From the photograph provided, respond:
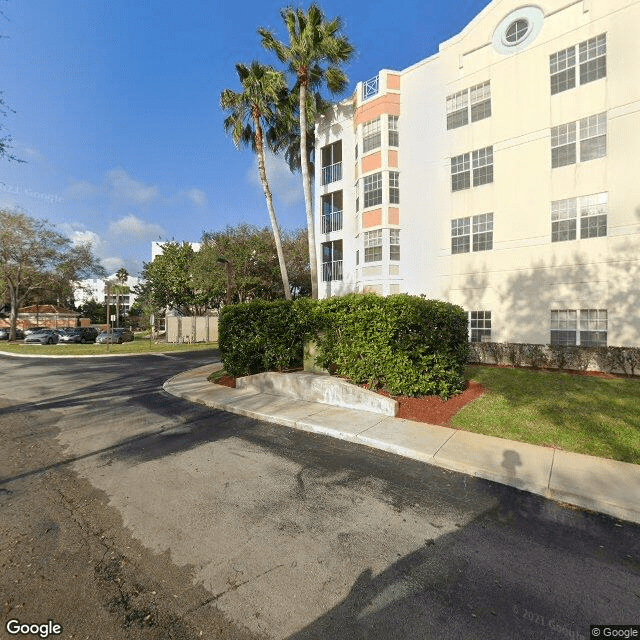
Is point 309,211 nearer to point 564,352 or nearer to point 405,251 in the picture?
Answer: point 405,251

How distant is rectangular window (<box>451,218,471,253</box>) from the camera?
17.1 meters

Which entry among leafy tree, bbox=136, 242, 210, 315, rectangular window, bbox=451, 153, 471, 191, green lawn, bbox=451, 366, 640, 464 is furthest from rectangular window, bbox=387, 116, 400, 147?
leafy tree, bbox=136, 242, 210, 315

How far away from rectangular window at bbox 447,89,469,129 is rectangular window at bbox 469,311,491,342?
9.84 m

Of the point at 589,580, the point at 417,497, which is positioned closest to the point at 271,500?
the point at 417,497

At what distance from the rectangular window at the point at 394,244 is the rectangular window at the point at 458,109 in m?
5.94

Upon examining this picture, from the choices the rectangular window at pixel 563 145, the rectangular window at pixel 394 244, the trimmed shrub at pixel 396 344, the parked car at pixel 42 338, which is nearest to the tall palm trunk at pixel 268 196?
the rectangular window at pixel 394 244

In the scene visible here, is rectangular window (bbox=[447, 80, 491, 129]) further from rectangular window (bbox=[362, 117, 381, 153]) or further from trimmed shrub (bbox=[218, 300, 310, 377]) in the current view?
trimmed shrub (bbox=[218, 300, 310, 377])

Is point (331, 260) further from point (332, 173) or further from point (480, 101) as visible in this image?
point (480, 101)

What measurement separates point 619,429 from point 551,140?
45.9 feet

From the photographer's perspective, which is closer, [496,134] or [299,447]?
[299,447]

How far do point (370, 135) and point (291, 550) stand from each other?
21.4m

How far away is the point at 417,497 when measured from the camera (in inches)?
170

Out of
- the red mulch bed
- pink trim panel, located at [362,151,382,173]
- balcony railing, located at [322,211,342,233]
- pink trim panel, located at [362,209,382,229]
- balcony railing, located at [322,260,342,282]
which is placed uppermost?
pink trim panel, located at [362,151,382,173]

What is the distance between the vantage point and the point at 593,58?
1373cm
